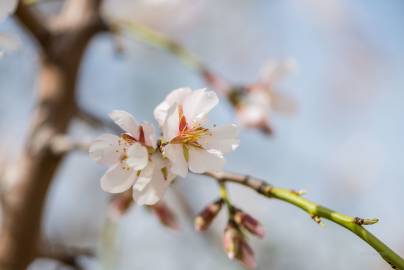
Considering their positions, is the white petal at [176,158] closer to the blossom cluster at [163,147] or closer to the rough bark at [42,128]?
the blossom cluster at [163,147]

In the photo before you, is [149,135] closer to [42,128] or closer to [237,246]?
[237,246]

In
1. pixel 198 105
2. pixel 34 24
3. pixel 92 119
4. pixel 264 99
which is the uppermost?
pixel 264 99

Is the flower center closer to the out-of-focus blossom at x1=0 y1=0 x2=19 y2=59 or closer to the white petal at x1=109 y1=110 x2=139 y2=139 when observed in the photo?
the white petal at x1=109 y1=110 x2=139 y2=139

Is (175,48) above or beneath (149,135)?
above

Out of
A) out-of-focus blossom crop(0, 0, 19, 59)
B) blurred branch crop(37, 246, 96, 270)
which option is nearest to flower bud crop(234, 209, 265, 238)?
out-of-focus blossom crop(0, 0, 19, 59)

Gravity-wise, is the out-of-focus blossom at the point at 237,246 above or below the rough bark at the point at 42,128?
below

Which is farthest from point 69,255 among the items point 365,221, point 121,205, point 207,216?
point 365,221

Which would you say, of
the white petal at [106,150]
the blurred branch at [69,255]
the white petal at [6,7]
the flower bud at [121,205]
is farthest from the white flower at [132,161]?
the blurred branch at [69,255]
